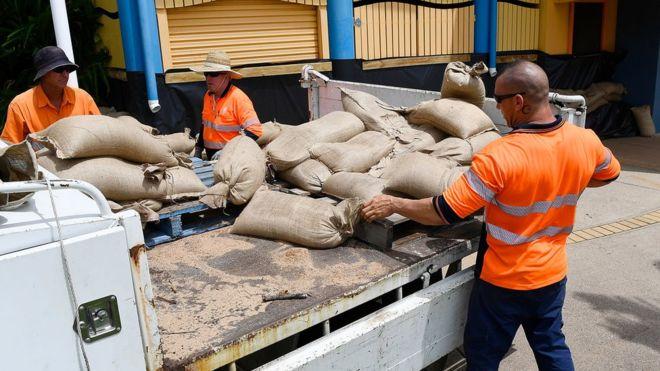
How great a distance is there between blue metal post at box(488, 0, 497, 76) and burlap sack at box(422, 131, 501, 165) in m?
6.24

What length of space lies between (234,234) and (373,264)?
2.61 feet

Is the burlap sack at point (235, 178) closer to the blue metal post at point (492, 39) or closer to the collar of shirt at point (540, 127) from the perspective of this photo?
the collar of shirt at point (540, 127)

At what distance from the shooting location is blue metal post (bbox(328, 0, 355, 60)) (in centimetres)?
776

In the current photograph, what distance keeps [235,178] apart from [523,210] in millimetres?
1557

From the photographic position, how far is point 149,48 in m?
6.38

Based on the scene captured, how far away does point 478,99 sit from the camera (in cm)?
390

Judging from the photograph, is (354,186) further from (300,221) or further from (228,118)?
(228,118)

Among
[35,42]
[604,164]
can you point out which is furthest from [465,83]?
[35,42]

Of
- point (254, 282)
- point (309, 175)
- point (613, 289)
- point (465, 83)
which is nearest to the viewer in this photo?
point (254, 282)

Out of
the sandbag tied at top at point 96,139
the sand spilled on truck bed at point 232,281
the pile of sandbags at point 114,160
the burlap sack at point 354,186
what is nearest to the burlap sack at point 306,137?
the burlap sack at point 354,186

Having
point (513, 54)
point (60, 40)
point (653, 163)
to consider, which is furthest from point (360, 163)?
point (513, 54)

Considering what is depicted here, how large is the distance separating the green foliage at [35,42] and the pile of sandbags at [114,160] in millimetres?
4941

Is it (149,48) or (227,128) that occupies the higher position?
(149,48)

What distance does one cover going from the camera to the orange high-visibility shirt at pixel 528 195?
2.23m
